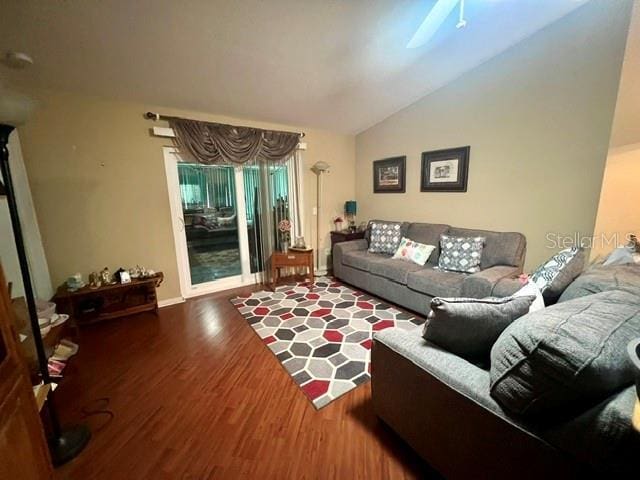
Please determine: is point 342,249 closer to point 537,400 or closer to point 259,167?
point 259,167

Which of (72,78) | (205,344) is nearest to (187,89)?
(72,78)

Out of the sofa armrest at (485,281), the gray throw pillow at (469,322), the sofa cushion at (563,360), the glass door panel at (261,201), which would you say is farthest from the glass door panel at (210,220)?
the sofa cushion at (563,360)

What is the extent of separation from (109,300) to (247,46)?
2795mm

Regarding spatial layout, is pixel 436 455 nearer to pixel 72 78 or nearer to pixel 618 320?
pixel 618 320

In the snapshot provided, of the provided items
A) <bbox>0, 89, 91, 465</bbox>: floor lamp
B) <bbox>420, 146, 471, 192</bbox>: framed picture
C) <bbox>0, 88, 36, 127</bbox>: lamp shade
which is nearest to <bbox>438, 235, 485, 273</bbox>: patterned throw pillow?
<bbox>420, 146, 471, 192</bbox>: framed picture

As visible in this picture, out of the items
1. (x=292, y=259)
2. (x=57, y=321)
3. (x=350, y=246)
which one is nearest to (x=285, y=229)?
(x=292, y=259)

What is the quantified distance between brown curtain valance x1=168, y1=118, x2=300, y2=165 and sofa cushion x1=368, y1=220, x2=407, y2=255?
5.47 feet

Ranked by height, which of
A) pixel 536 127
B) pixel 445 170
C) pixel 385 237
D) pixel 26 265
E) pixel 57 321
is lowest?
pixel 57 321

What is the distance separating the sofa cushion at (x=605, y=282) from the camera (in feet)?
4.03

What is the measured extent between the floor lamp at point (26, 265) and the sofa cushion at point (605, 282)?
272cm

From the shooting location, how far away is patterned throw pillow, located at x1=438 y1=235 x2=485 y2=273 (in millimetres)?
2678

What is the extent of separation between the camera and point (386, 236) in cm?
352

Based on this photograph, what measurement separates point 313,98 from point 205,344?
112 inches

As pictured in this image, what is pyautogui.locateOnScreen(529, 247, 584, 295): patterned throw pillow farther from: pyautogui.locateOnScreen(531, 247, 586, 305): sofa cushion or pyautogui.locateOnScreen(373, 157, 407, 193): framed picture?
pyautogui.locateOnScreen(373, 157, 407, 193): framed picture
